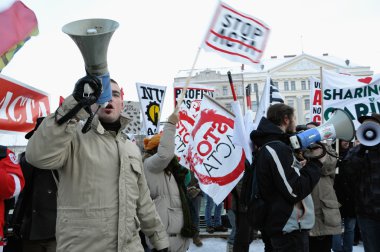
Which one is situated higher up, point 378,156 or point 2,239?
point 378,156

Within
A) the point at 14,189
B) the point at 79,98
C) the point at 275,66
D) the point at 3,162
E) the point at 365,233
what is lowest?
the point at 365,233

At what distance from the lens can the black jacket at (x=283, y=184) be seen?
2904 millimetres

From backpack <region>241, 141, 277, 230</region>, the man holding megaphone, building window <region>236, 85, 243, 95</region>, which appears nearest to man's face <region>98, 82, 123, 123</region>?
the man holding megaphone

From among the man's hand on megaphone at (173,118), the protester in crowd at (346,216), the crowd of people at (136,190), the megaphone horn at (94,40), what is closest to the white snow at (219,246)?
the crowd of people at (136,190)

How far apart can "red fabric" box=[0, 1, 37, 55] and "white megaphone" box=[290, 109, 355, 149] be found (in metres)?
2.36

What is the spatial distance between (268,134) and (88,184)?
1.77 m

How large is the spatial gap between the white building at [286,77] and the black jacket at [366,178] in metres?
48.6

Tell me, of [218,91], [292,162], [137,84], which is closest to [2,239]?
[292,162]

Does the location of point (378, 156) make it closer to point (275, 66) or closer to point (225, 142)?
point (225, 142)

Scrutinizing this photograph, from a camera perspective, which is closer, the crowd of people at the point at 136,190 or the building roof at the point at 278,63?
the crowd of people at the point at 136,190

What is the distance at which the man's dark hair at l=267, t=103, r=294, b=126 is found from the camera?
324cm

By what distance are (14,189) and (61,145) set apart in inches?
44.8

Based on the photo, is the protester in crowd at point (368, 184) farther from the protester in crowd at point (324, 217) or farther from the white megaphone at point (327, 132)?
the white megaphone at point (327, 132)

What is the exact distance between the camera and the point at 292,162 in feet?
9.80
